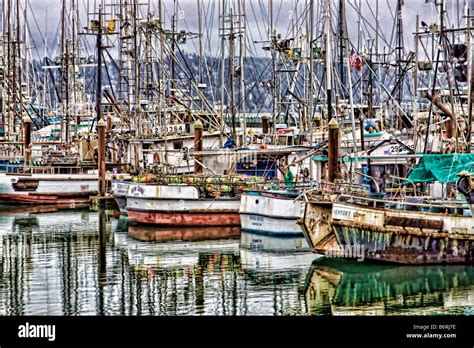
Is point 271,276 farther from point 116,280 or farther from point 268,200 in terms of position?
point 268,200

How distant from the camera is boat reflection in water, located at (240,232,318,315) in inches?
834

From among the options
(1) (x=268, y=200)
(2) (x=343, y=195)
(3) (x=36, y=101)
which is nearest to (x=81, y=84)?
(3) (x=36, y=101)

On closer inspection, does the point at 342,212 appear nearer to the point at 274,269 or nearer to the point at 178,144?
the point at 274,269

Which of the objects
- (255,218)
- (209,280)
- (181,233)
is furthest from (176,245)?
(209,280)

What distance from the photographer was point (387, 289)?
22.8 meters

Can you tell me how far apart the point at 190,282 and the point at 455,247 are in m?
6.61

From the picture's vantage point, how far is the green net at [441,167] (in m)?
26.2

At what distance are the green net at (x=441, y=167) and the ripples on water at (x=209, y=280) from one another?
297 centimetres

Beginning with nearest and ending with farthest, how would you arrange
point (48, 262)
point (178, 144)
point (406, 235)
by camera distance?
1. point (406, 235)
2. point (48, 262)
3. point (178, 144)

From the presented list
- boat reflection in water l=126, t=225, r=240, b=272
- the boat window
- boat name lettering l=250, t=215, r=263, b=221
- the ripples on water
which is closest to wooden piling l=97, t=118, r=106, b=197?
A: the boat window

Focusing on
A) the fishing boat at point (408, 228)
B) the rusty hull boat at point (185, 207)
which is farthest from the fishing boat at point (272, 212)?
the fishing boat at point (408, 228)

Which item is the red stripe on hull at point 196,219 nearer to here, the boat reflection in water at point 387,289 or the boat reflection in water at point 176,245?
the boat reflection in water at point 176,245

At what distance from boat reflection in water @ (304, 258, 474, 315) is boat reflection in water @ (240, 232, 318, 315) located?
1.32 feet

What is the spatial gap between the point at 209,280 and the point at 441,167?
23.2 ft
